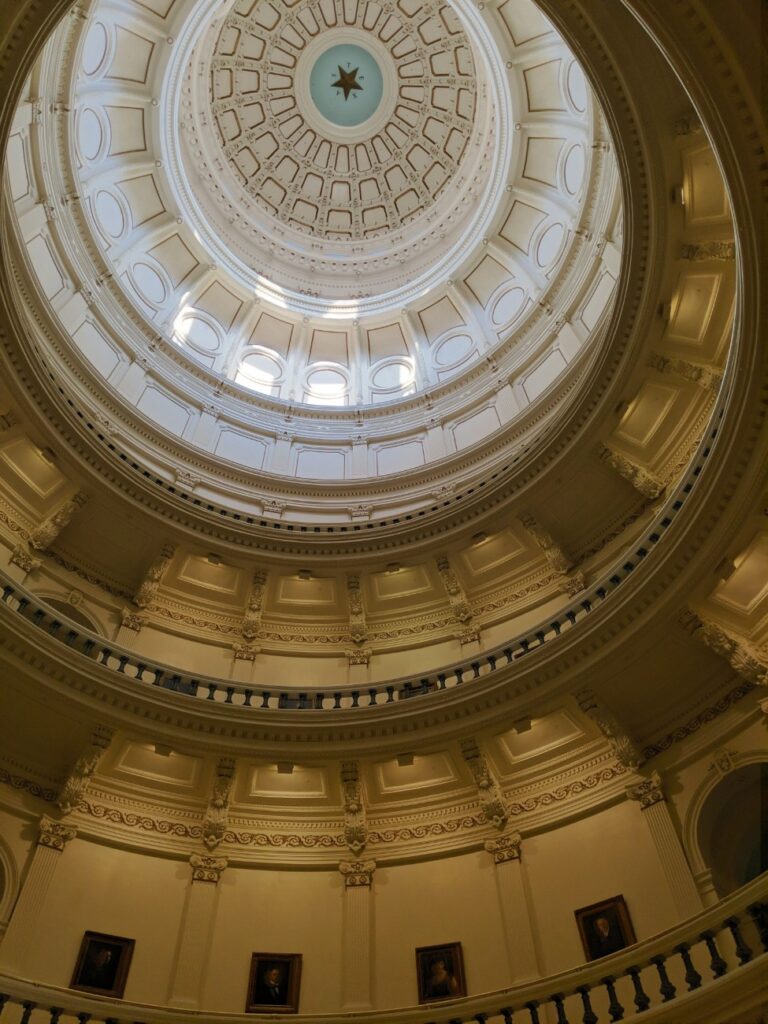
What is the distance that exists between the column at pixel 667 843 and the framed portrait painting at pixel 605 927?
2.74 ft

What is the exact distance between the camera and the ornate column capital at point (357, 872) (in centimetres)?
1289

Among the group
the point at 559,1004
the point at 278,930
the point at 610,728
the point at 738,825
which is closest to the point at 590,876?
the point at 610,728

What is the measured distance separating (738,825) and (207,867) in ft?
28.6

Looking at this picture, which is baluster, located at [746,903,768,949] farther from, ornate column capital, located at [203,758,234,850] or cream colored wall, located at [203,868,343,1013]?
ornate column capital, located at [203,758,234,850]

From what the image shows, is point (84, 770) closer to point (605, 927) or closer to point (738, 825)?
point (605, 927)

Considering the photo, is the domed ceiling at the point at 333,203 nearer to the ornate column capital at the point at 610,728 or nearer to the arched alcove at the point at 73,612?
the arched alcove at the point at 73,612

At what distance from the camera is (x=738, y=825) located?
39.6ft

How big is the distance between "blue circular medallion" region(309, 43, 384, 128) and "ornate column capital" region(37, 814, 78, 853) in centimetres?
2650

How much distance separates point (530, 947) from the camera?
11531 millimetres

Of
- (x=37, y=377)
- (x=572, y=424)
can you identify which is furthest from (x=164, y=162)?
(x=572, y=424)

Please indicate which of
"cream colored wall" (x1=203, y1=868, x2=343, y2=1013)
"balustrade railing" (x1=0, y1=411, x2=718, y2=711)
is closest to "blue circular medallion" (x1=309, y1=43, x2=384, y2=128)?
"balustrade railing" (x1=0, y1=411, x2=718, y2=711)

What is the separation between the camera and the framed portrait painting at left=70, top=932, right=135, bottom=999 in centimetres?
1119

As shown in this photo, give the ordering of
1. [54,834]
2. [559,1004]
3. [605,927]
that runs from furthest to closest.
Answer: [54,834]
[605,927]
[559,1004]

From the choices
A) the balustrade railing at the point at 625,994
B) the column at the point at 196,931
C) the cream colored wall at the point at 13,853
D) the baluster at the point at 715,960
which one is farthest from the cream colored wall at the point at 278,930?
the baluster at the point at 715,960
